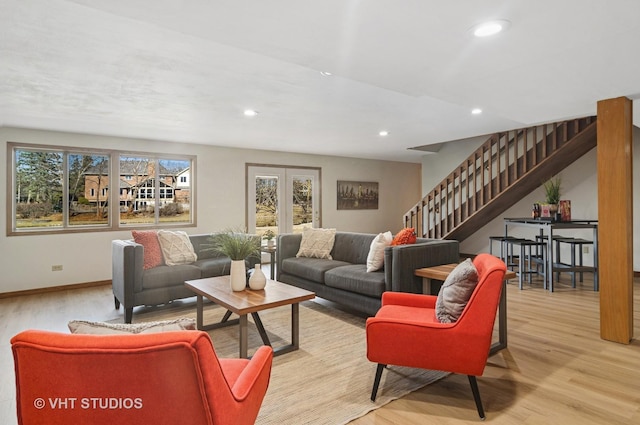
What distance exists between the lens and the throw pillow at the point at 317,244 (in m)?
4.93

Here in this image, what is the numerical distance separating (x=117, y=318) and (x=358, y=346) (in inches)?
108

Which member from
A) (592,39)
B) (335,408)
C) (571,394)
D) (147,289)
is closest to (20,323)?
(147,289)

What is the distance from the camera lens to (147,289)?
4062mm

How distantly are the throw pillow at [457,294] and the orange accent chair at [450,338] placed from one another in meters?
0.07

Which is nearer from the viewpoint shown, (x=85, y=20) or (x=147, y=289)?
(x=85, y=20)

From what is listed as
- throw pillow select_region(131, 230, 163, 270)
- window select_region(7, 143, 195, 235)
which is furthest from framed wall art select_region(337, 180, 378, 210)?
throw pillow select_region(131, 230, 163, 270)

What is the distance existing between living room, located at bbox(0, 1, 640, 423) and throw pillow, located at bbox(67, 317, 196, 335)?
5.92 ft

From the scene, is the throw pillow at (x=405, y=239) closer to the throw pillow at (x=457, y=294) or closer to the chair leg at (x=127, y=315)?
the throw pillow at (x=457, y=294)

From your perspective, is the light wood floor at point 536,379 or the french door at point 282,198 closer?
the light wood floor at point 536,379

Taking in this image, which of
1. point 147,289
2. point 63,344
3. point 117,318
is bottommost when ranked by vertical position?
point 117,318

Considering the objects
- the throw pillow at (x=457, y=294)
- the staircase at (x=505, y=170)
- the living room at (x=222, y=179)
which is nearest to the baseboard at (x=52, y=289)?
the living room at (x=222, y=179)

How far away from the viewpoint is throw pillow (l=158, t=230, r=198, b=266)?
4.51 meters

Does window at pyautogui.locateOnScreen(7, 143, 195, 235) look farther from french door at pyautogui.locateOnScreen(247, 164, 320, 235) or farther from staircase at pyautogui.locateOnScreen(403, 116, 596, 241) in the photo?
staircase at pyautogui.locateOnScreen(403, 116, 596, 241)

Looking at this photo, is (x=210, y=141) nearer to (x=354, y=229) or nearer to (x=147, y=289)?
(x=147, y=289)
